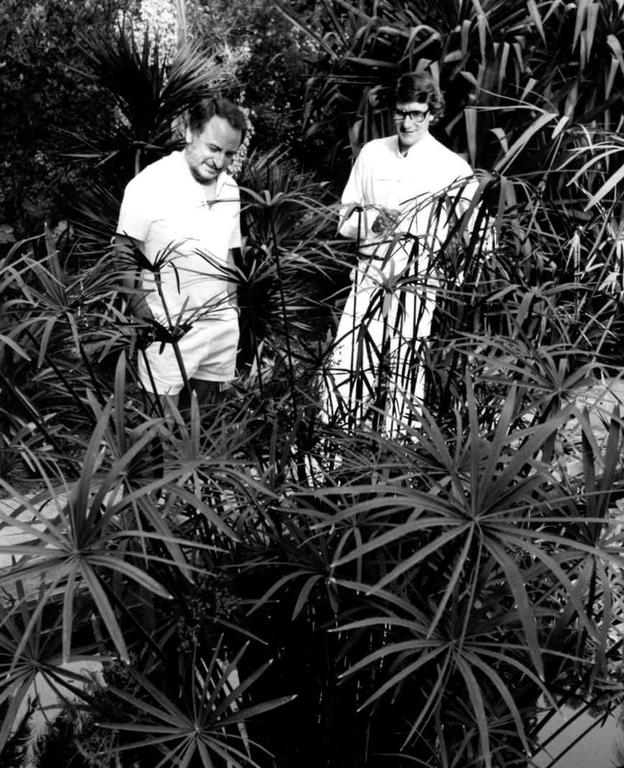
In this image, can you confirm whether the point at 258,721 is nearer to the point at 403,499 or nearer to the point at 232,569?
the point at 232,569

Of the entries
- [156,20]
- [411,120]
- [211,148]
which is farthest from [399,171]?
[156,20]

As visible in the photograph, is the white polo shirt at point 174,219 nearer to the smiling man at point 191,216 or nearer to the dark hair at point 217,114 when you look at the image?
the smiling man at point 191,216

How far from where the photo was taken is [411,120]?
165 inches

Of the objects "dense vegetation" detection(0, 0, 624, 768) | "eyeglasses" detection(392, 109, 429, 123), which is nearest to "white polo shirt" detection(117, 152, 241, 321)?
"dense vegetation" detection(0, 0, 624, 768)

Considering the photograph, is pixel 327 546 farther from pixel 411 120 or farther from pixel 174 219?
pixel 411 120

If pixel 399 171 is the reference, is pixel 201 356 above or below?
below

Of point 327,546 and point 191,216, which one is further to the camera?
point 191,216

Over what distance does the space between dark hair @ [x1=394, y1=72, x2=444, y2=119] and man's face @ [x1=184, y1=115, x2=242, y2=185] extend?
838 mm

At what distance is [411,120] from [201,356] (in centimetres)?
123

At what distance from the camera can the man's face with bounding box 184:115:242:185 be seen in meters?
3.50

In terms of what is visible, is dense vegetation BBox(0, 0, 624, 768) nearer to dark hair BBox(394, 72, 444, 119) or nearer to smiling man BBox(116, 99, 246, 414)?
smiling man BBox(116, 99, 246, 414)

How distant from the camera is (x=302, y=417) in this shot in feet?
7.09

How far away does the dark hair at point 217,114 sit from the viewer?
3.45 m

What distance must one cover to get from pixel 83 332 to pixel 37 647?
64 cm
